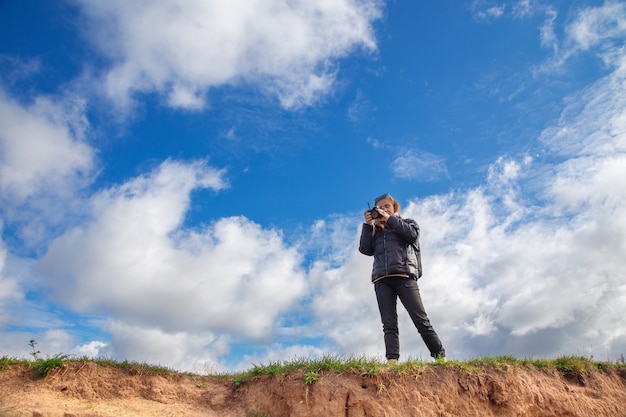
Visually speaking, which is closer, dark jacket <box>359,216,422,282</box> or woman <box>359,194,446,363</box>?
woman <box>359,194,446,363</box>

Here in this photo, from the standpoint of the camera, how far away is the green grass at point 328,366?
709 centimetres

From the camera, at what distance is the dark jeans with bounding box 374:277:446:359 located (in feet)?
24.4

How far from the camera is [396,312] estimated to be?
7.75 m

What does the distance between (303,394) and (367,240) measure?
9.40 feet

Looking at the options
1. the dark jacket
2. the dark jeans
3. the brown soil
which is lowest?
the brown soil

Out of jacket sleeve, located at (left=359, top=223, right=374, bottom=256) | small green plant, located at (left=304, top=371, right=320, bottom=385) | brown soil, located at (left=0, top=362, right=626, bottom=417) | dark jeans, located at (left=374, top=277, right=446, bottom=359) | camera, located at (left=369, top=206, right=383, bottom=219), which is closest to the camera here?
brown soil, located at (left=0, top=362, right=626, bottom=417)

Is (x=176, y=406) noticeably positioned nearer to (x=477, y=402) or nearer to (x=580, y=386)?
(x=477, y=402)

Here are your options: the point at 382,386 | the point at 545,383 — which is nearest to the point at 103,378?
the point at 382,386

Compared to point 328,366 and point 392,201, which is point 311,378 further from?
point 392,201

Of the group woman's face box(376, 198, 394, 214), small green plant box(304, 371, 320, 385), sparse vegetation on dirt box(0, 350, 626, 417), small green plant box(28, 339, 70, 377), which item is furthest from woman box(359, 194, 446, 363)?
small green plant box(28, 339, 70, 377)

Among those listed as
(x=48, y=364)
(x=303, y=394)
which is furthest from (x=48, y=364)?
(x=303, y=394)

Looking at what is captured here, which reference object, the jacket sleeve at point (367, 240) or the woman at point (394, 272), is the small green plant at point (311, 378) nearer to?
the woman at point (394, 272)

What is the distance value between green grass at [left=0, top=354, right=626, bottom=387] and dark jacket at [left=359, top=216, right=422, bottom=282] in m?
1.48

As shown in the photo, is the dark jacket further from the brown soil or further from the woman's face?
the brown soil
